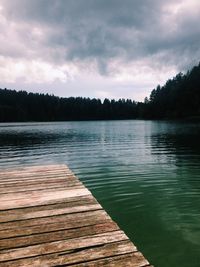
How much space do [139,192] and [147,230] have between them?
4.94 m

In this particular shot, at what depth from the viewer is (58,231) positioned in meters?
5.55

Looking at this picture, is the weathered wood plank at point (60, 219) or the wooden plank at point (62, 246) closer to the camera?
the wooden plank at point (62, 246)

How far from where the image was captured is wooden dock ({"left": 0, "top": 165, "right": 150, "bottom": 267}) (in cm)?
446

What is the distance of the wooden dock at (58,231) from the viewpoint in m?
4.46

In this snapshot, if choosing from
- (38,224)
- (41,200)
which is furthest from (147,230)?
(38,224)

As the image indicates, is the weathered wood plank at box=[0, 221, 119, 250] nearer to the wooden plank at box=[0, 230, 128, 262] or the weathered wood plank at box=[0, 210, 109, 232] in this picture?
the wooden plank at box=[0, 230, 128, 262]

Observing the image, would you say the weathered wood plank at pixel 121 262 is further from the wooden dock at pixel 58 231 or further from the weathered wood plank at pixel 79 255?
the weathered wood plank at pixel 79 255

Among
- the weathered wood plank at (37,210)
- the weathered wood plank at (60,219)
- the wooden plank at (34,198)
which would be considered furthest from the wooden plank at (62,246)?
the wooden plank at (34,198)

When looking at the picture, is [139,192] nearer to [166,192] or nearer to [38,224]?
[166,192]

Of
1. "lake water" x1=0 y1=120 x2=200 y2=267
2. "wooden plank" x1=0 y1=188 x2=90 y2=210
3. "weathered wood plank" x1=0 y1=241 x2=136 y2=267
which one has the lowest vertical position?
"lake water" x1=0 y1=120 x2=200 y2=267

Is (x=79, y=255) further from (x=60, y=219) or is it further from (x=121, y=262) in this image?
(x=60, y=219)

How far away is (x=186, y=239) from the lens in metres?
9.27

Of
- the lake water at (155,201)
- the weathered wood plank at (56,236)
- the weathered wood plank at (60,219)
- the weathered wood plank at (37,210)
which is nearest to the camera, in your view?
the weathered wood plank at (56,236)

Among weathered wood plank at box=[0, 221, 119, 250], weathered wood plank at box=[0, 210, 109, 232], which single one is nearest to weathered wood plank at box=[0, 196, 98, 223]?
weathered wood plank at box=[0, 210, 109, 232]
